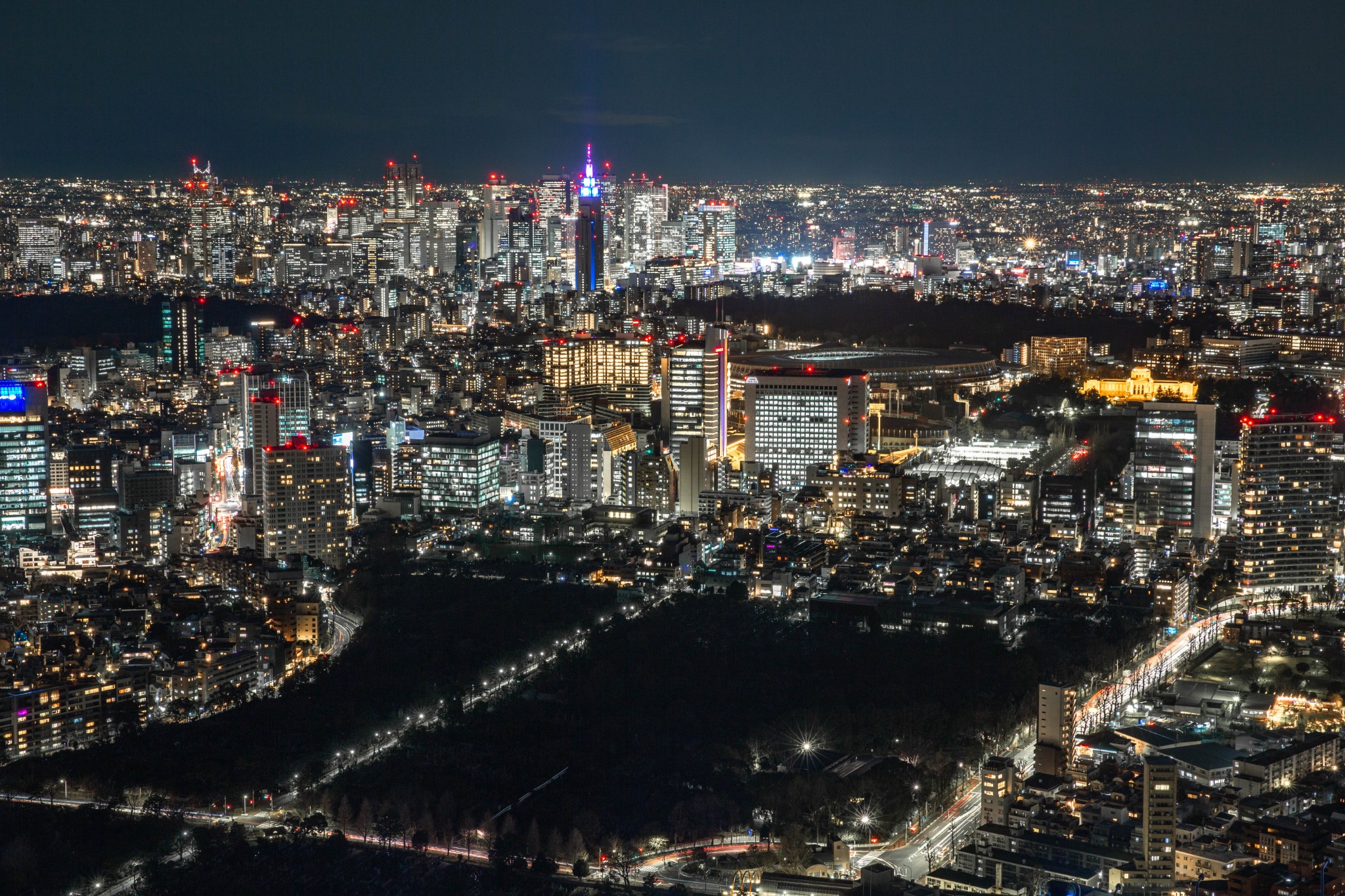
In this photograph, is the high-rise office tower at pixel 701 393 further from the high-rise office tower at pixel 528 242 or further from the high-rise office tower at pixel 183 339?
the high-rise office tower at pixel 528 242

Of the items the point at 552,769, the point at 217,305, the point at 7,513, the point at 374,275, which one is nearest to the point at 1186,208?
the point at 374,275

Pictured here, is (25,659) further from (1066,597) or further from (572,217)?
(572,217)

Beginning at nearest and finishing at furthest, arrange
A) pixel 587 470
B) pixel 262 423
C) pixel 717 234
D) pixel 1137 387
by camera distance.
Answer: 1. pixel 587 470
2. pixel 262 423
3. pixel 1137 387
4. pixel 717 234

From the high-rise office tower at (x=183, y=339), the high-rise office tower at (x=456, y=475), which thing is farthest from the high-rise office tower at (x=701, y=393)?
the high-rise office tower at (x=183, y=339)

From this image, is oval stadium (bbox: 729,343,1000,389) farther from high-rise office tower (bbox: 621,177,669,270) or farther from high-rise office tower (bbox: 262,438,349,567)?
high-rise office tower (bbox: 621,177,669,270)

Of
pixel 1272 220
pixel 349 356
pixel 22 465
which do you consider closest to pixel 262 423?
pixel 22 465

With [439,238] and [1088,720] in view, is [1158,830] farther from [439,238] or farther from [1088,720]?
[439,238]

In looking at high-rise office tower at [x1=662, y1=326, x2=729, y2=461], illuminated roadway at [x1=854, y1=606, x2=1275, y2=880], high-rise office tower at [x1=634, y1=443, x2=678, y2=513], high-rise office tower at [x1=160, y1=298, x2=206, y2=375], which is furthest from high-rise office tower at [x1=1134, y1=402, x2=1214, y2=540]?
high-rise office tower at [x1=160, y1=298, x2=206, y2=375]
